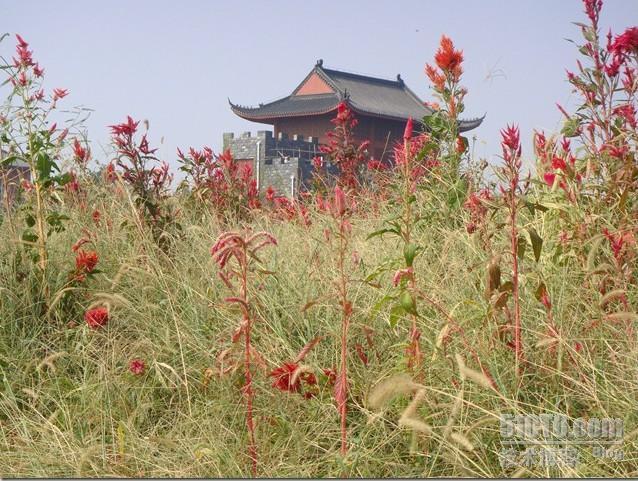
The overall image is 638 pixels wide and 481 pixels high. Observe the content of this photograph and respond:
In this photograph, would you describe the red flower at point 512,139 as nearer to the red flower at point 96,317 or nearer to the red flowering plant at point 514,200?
the red flowering plant at point 514,200

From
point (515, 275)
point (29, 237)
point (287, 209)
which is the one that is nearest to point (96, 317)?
point (29, 237)

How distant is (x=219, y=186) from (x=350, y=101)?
90.6 ft

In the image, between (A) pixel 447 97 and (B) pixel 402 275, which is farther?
(A) pixel 447 97

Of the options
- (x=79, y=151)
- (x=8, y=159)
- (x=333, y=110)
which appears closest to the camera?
A: (x=8, y=159)

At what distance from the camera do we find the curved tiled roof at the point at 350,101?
33969 millimetres

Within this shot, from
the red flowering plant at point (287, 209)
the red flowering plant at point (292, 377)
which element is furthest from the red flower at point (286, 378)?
the red flowering plant at point (287, 209)

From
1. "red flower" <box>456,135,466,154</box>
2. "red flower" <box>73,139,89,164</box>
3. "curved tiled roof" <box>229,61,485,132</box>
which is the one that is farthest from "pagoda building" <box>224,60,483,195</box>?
"red flower" <box>456,135,466,154</box>

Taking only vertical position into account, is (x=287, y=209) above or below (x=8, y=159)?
below

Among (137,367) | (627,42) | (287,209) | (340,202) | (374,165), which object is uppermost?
(627,42)

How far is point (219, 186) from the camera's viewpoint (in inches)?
221

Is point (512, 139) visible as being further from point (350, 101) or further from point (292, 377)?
point (350, 101)

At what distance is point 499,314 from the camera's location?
262 centimetres

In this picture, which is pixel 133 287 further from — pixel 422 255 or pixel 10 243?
pixel 422 255

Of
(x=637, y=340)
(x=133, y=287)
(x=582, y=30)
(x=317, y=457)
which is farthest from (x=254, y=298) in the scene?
(x=582, y=30)
